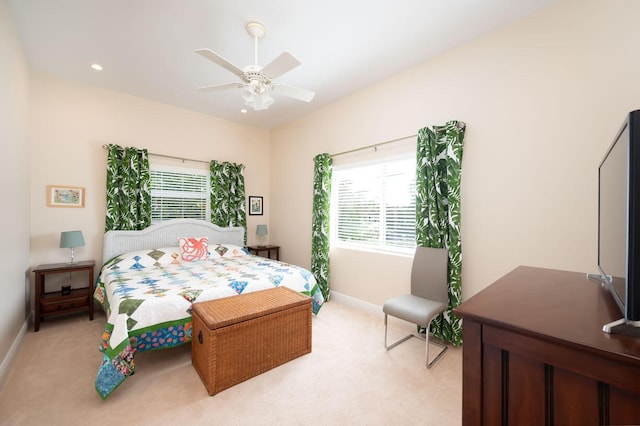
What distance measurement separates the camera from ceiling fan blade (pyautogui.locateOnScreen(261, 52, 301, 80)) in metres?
2.03

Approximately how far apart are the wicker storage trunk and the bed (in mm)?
199

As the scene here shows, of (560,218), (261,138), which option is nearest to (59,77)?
(261,138)

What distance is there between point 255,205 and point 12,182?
3.15 metres

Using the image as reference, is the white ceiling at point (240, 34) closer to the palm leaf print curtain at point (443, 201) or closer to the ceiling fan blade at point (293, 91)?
the ceiling fan blade at point (293, 91)

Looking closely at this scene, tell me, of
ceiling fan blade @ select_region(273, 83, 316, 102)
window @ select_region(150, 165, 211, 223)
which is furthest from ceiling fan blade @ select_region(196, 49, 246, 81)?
window @ select_region(150, 165, 211, 223)

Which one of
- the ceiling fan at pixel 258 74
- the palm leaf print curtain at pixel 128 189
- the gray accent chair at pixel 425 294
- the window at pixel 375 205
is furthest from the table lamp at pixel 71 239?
the gray accent chair at pixel 425 294

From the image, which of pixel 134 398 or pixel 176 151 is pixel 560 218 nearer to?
pixel 134 398

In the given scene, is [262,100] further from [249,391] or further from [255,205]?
[255,205]

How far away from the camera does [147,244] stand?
3834mm

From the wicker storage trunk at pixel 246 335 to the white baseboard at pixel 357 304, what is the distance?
124 centimetres

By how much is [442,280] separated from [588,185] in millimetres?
1326

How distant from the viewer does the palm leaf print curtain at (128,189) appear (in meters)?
3.57

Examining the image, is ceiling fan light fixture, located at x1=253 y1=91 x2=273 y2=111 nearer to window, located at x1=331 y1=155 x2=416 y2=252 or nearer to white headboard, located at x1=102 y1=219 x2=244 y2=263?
window, located at x1=331 y1=155 x2=416 y2=252

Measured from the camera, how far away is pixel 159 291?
7.66ft
